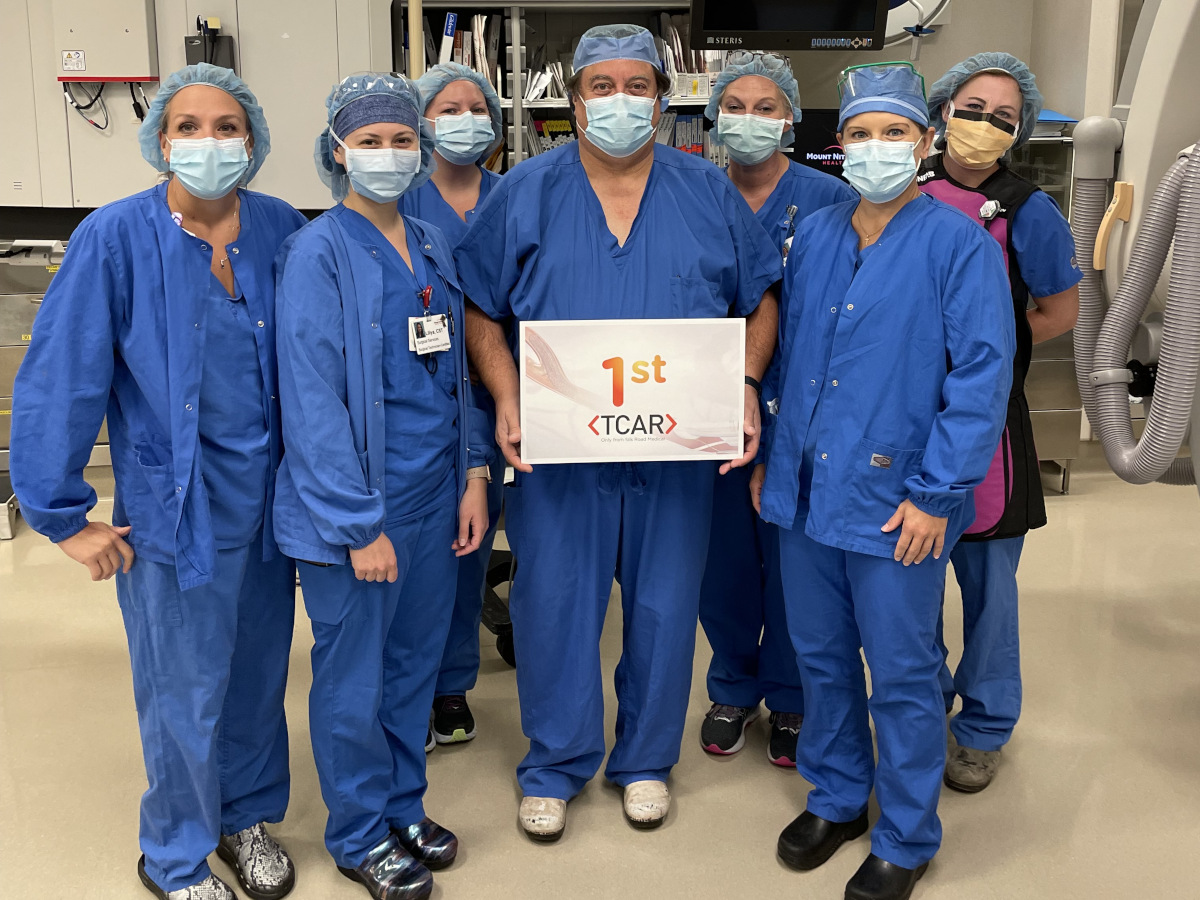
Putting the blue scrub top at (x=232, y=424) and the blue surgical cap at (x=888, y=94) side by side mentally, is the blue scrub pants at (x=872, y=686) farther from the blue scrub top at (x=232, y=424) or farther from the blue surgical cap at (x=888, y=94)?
the blue scrub top at (x=232, y=424)

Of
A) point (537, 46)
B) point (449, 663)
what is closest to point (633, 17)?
point (537, 46)

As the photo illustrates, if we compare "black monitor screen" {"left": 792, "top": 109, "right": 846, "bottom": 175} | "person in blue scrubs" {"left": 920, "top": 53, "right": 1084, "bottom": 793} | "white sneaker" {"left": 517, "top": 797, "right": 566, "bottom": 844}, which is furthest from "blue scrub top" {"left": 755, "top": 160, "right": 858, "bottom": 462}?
"black monitor screen" {"left": 792, "top": 109, "right": 846, "bottom": 175}

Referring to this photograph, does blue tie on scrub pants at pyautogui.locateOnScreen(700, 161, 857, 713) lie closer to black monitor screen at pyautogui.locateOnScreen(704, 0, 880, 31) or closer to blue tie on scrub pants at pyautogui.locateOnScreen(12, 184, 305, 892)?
blue tie on scrub pants at pyautogui.locateOnScreen(12, 184, 305, 892)

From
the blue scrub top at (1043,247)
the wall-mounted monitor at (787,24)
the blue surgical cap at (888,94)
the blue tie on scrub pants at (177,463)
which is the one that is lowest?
the blue tie on scrub pants at (177,463)

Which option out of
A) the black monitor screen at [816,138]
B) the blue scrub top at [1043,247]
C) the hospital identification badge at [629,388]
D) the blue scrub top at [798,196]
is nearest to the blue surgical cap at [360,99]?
the hospital identification badge at [629,388]

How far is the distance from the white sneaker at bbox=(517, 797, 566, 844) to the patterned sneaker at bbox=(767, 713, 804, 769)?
615mm

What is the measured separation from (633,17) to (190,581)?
12.7 feet

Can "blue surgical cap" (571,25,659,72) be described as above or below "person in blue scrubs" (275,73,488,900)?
above

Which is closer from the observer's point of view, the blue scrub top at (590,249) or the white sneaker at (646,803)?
the blue scrub top at (590,249)

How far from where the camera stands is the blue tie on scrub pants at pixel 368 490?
1932 millimetres

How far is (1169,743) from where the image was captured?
281 centimetres

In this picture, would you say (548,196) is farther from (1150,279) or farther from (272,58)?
(272,58)

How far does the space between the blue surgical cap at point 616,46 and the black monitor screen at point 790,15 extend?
5.52 ft

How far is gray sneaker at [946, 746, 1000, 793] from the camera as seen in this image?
2.57 m
